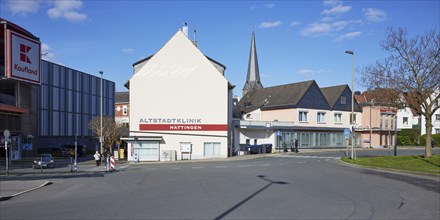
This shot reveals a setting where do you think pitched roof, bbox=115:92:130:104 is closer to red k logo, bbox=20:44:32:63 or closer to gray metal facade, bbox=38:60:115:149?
gray metal facade, bbox=38:60:115:149

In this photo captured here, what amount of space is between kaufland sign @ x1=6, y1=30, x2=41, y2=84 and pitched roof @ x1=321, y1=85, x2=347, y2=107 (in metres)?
39.2

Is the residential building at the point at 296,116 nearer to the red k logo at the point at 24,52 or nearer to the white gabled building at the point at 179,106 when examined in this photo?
the white gabled building at the point at 179,106

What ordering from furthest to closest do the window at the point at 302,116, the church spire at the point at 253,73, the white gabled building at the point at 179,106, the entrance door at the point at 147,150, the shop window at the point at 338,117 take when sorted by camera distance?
the church spire at the point at 253,73, the shop window at the point at 338,117, the window at the point at 302,116, the white gabled building at the point at 179,106, the entrance door at the point at 147,150

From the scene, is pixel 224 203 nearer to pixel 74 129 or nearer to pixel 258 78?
pixel 74 129

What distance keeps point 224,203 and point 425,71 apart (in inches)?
866

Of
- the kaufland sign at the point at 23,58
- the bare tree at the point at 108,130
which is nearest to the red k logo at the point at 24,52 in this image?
the kaufland sign at the point at 23,58

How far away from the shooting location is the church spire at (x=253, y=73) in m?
90.4

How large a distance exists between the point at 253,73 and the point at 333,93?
31.9m

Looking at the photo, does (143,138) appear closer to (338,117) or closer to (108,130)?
(108,130)

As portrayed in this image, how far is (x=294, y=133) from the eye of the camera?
2063 inches

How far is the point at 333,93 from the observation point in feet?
201

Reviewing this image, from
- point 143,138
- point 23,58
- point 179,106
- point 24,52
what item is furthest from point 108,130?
point 24,52

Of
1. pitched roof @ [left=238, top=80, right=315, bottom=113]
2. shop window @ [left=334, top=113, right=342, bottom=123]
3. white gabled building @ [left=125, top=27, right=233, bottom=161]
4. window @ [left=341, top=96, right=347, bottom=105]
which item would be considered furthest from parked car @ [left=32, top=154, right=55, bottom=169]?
window @ [left=341, top=96, right=347, bottom=105]

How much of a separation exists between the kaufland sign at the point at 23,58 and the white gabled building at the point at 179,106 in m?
9.09
